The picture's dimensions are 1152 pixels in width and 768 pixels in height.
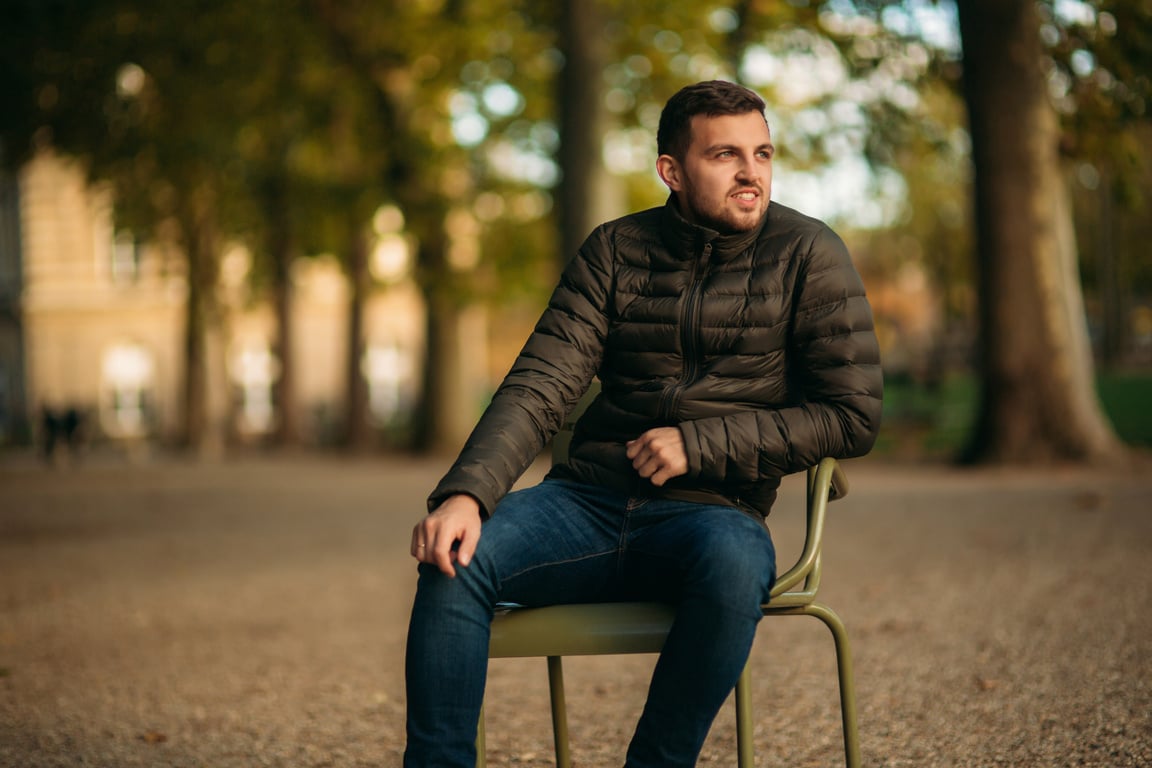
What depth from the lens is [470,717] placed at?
2.79 meters

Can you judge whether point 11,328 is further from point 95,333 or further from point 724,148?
point 724,148

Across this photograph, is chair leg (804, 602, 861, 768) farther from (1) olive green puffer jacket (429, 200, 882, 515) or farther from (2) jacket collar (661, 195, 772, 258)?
(2) jacket collar (661, 195, 772, 258)

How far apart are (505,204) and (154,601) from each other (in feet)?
56.6

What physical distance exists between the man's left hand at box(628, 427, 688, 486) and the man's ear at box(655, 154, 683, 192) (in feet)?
1.90

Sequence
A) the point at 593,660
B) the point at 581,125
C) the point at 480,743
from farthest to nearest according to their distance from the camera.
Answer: the point at 581,125
the point at 593,660
the point at 480,743

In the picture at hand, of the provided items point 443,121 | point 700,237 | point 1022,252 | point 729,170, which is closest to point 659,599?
point 700,237

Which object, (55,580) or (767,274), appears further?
(55,580)

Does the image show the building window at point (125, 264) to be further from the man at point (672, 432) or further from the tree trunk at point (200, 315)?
the man at point (672, 432)

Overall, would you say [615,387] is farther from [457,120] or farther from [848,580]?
[457,120]

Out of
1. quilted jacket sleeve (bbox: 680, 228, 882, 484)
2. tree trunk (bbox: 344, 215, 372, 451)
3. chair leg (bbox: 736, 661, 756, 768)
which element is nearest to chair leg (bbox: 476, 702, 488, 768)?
chair leg (bbox: 736, 661, 756, 768)

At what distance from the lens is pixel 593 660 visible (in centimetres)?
616

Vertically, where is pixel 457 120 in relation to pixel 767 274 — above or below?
above

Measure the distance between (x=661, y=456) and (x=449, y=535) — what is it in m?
0.49

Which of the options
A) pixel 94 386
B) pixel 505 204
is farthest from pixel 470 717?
pixel 94 386
